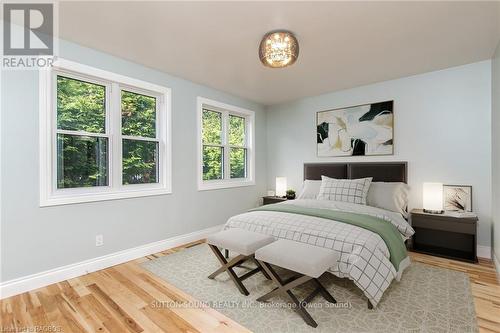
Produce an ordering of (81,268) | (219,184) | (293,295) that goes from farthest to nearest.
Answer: (219,184)
(81,268)
(293,295)

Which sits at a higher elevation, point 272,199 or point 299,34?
point 299,34

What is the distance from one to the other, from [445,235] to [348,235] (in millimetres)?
2052

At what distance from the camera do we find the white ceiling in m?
2.07

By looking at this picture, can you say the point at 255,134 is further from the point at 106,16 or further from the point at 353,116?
the point at 106,16

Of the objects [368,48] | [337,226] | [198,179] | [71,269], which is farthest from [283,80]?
[71,269]

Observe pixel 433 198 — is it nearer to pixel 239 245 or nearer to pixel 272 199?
pixel 272 199

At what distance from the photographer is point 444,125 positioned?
3354 mm

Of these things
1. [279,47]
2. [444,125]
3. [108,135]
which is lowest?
[108,135]

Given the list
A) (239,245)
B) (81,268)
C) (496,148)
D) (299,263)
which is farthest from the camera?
(496,148)

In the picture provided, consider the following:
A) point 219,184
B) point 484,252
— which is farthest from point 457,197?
point 219,184

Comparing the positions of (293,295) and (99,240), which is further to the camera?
(99,240)

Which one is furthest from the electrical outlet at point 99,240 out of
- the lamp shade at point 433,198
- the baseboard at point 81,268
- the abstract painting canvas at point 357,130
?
the lamp shade at point 433,198

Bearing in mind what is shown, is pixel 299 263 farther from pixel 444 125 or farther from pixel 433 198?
pixel 444 125

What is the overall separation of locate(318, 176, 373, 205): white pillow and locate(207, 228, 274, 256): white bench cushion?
55.6 inches
